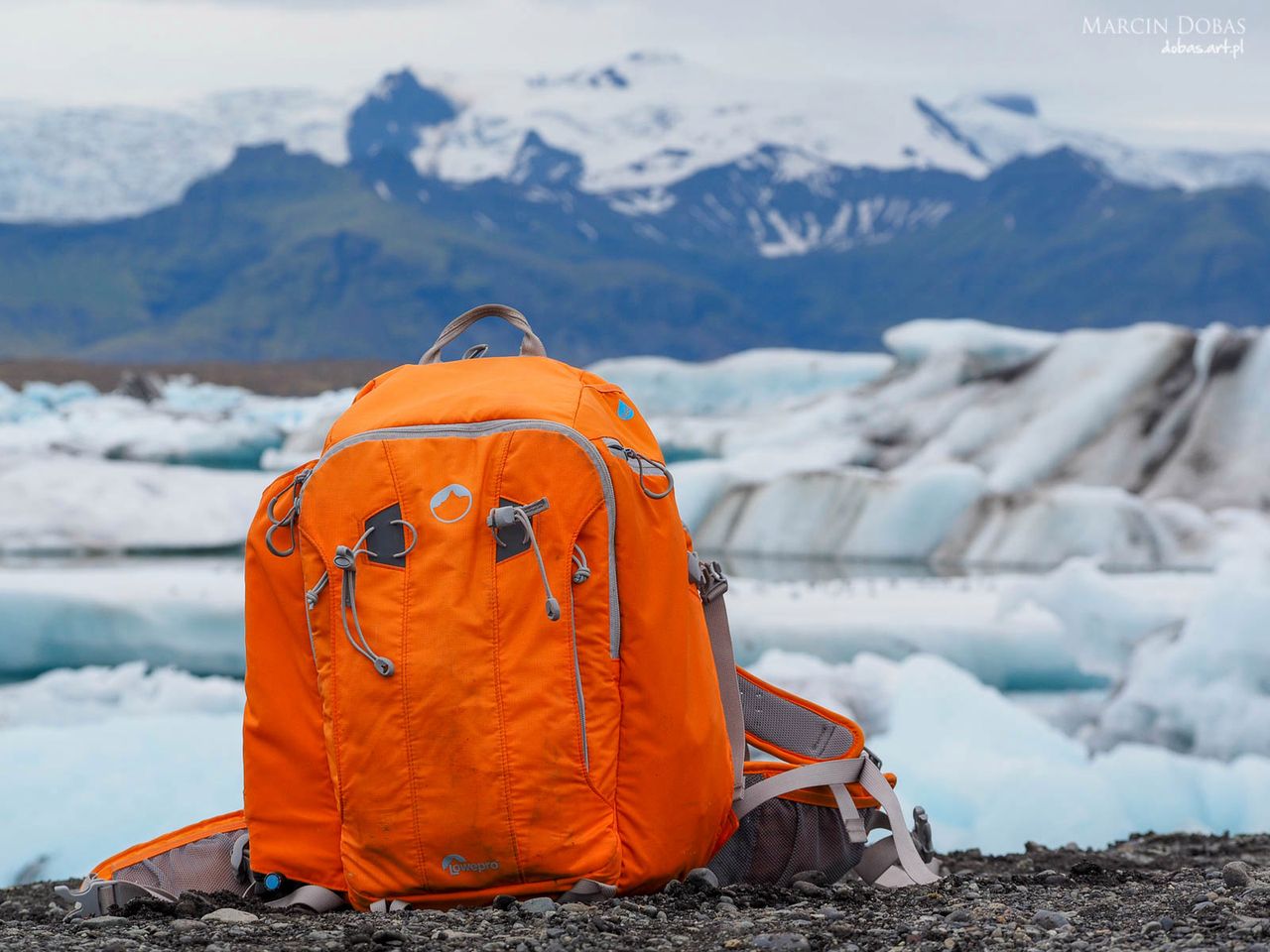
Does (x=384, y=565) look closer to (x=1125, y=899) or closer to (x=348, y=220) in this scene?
(x=1125, y=899)

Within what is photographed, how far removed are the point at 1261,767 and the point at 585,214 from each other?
124 m

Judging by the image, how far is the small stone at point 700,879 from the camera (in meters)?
2.16

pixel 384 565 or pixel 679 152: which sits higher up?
pixel 679 152

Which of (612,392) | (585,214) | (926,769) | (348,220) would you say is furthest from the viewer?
(585,214)

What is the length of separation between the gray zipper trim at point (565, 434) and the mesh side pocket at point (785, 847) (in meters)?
0.47

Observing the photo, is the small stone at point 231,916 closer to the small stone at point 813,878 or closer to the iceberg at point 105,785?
the small stone at point 813,878

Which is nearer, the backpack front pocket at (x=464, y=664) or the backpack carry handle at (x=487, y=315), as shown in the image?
the backpack front pocket at (x=464, y=664)

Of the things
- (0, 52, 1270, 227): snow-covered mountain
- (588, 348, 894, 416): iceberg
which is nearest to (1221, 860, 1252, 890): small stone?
(588, 348, 894, 416): iceberg

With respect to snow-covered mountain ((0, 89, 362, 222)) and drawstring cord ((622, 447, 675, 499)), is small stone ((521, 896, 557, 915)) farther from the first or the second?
snow-covered mountain ((0, 89, 362, 222))

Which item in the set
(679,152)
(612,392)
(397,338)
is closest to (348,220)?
(397,338)

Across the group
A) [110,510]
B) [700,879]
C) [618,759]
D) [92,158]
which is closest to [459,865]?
[618,759]

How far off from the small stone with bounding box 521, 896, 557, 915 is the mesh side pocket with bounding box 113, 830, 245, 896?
26.1 inches

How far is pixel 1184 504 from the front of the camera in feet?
32.4

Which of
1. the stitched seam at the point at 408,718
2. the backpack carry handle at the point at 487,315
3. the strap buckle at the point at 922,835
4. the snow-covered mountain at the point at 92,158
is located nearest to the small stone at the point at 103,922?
the stitched seam at the point at 408,718
